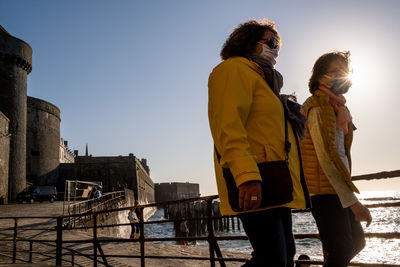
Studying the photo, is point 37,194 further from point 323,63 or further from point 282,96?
point 282,96

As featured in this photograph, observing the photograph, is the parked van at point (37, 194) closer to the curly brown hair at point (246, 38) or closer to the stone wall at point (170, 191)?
the curly brown hair at point (246, 38)

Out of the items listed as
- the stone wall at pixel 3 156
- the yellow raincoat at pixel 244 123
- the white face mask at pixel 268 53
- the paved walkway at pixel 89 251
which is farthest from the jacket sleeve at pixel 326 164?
the stone wall at pixel 3 156

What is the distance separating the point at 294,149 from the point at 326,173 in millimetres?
389

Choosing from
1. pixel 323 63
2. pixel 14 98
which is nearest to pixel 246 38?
pixel 323 63

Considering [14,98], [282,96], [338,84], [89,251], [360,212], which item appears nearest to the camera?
[282,96]

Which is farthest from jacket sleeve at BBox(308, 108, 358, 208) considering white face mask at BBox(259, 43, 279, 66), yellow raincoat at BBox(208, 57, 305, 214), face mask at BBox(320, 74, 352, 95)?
white face mask at BBox(259, 43, 279, 66)

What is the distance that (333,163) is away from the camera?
1.94m

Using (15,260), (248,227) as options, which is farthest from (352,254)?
(15,260)

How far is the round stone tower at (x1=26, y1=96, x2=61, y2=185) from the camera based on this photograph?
3142 cm

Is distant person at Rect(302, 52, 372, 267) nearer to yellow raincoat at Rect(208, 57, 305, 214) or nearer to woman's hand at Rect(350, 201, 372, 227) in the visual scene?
woman's hand at Rect(350, 201, 372, 227)

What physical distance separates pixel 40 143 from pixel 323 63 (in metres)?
34.4

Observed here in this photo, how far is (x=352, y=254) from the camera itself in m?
1.84

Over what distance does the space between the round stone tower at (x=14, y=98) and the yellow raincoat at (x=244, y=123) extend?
27.6 metres

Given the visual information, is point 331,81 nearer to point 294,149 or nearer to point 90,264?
point 294,149
